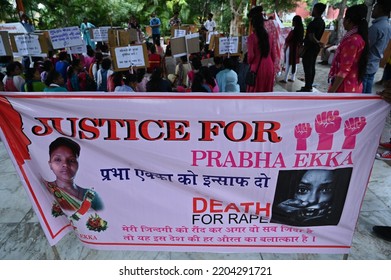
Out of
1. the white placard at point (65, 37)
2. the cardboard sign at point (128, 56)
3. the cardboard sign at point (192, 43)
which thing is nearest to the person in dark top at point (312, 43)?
the cardboard sign at point (192, 43)

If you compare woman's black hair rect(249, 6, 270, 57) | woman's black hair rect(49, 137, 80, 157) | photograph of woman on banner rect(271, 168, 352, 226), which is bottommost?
photograph of woman on banner rect(271, 168, 352, 226)

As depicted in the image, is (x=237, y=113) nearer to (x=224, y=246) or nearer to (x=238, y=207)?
(x=238, y=207)

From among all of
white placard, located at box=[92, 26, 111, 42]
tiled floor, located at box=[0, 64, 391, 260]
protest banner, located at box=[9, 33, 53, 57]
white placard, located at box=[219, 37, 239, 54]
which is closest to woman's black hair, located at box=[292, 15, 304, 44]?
white placard, located at box=[219, 37, 239, 54]

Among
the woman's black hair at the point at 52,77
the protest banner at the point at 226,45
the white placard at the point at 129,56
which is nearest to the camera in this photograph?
the woman's black hair at the point at 52,77

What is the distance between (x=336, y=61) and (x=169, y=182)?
2.45 m

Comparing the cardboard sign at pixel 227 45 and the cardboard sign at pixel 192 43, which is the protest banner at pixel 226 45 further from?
the cardboard sign at pixel 192 43

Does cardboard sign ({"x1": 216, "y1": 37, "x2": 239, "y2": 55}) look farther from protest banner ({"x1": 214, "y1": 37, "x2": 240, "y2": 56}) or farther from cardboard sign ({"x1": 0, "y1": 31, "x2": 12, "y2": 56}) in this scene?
cardboard sign ({"x1": 0, "y1": 31, "x2": 12, "y2": 56})

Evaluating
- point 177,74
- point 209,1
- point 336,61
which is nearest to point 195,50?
point 177,74

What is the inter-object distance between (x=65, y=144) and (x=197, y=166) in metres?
0.83

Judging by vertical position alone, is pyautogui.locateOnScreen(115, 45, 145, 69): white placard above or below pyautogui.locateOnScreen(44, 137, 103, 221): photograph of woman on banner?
above

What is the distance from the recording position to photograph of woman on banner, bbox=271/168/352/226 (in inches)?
78.4

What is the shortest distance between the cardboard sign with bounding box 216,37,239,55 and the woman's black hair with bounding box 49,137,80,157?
5032 millimetres

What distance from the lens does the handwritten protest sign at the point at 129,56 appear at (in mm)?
5008

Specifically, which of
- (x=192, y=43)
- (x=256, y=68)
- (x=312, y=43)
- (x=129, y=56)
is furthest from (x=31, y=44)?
(x=312, y=43)
